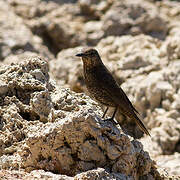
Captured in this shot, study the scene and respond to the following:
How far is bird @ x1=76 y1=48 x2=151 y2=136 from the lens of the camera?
6090 mm

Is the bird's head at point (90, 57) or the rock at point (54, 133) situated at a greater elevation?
the bird's head at point (90, 57)

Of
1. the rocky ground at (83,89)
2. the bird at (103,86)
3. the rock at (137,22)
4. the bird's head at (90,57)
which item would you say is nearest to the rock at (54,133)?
the rocky ground at (83,89)

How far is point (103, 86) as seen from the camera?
20.0ft

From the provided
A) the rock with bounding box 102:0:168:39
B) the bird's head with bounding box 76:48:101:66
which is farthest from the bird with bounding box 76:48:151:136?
the rock with bounding box 102:0:168:39

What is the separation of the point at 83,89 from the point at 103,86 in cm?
329

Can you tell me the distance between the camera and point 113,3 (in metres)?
12.7

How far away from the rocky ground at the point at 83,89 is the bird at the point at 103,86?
0.18 m

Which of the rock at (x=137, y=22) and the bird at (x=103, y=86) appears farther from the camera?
the rock at (x=137, y=22)

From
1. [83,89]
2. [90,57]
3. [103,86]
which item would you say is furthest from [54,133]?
[83,89]

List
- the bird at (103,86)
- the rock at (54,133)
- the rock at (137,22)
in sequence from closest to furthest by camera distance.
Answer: the rock at (54,133) → the bird at (103,86) → the rock at (137,22)

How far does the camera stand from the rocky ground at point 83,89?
4.91m

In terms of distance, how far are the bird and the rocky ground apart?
18 cm

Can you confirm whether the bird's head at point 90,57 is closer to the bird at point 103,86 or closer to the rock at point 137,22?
the bird at point 103,86

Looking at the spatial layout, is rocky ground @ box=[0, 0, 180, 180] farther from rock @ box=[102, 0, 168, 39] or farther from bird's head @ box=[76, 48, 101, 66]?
bird's head @ box=[76, 48, 101, 66]
